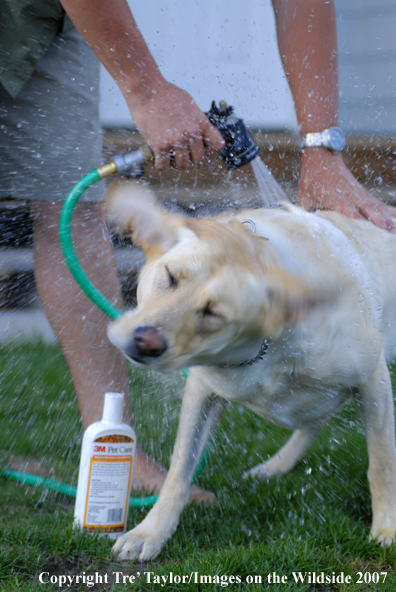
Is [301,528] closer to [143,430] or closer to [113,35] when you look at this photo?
[143,430]

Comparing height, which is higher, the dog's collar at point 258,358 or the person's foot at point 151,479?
the dog's collar at point 258,358

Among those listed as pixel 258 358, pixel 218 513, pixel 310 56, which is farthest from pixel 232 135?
pixel 218 513

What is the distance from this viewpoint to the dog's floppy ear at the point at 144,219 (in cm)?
149

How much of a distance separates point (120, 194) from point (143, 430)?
1598 mm

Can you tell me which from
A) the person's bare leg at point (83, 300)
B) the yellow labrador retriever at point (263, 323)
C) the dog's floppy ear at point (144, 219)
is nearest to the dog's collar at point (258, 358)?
the yellow labrador retriever at point (263, 323)

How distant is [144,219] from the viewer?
1.54 metres

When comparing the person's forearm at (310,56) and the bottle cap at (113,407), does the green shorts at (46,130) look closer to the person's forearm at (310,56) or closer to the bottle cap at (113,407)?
the person's forearm at (310,56)

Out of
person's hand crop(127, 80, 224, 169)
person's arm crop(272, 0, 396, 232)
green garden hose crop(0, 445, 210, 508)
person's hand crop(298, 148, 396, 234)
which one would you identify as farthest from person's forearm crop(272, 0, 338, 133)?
green garden hose crop(0, 445, 210, 508)

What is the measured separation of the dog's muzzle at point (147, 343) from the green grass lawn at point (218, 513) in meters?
0.73

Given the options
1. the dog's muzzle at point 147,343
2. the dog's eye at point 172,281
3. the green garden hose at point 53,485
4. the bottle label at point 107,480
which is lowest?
the green garden hose at point 53,485

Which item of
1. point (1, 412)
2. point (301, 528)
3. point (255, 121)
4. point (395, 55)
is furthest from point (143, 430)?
point (395, 55)

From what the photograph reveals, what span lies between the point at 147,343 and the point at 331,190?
1.44 metres

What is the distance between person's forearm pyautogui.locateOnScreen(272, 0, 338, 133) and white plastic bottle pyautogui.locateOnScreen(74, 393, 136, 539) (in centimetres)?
153

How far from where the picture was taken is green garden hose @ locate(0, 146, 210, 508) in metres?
2.04
